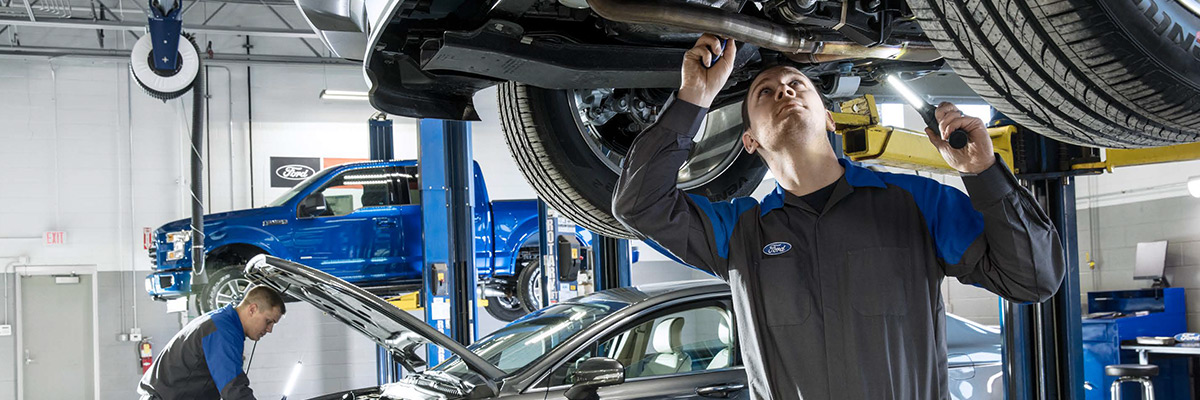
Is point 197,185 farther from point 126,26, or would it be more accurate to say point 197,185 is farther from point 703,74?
point 703,74

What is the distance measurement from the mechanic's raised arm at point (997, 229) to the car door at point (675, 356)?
2.02 meters

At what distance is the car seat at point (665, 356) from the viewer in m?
3.59

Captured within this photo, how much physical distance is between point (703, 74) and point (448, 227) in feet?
16.2

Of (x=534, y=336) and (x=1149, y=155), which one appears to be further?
(x=534, y=336)

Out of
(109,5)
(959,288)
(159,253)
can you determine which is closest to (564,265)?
(159,253)

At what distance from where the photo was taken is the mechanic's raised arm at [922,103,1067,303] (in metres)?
1.46

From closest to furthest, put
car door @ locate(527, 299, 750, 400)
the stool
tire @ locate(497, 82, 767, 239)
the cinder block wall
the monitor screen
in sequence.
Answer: tire @ locate(497, 82, 767, 239) < car door @ locate(527, 299, 750, 400) < the stool < the cinder block wall < the monitor screen

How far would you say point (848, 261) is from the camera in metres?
1.62

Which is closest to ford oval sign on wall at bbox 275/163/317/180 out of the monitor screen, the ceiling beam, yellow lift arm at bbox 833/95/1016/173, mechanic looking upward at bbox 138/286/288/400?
the ceiling beam

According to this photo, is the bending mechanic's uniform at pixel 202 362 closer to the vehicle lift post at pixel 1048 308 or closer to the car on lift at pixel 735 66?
the car on lift at pixel 735 66

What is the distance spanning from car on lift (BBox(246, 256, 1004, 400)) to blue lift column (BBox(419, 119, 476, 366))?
7.56ft

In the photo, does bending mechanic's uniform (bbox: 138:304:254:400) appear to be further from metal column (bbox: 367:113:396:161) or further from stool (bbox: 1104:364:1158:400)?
metal column (bbox: 367:113:396:161)

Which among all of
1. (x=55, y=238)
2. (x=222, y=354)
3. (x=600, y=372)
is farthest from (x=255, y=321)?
(x=55, y=238)

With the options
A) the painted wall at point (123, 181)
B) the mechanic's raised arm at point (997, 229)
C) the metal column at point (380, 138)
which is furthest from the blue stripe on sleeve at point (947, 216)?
the painted wall at point (123, 181)
